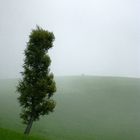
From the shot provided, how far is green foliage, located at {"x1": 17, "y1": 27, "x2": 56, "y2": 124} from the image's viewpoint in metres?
45.1

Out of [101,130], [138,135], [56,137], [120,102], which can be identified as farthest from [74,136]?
[120,102]

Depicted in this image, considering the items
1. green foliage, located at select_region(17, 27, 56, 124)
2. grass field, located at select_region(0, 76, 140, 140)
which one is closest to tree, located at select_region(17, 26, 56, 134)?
green foliage, located at select_region(17, 27, 56, 124)

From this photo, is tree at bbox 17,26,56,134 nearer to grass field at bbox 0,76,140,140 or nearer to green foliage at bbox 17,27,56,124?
green foliage at bbox 17,27,56,124

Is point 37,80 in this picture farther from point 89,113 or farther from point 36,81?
point 89,113

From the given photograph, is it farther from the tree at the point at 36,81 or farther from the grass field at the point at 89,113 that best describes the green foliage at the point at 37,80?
the grass field at the point at 89,113

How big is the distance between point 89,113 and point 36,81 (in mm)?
60369

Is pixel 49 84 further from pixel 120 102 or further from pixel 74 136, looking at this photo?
pixel 120 102

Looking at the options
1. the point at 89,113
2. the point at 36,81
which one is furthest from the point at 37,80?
the point at 89,113

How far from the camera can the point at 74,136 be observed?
77.7 metres

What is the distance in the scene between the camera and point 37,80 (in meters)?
45.8

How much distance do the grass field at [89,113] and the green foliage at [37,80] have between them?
2100 cm

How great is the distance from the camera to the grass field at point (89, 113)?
268 feet

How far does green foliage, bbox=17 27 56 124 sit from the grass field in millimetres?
21002

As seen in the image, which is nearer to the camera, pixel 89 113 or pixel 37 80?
pixel 37 80
